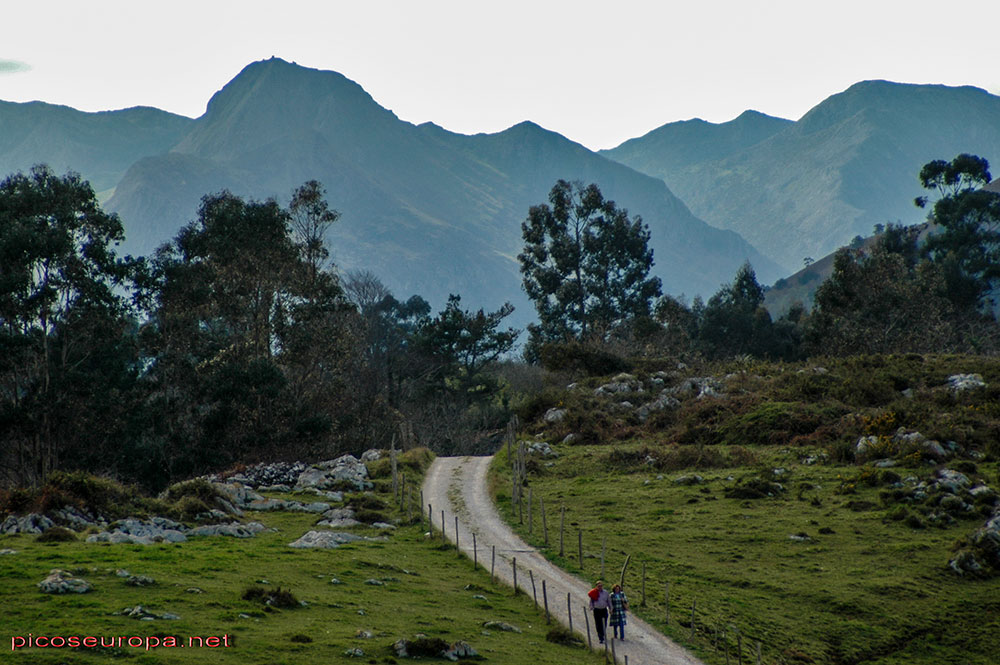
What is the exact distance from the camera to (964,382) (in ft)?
226

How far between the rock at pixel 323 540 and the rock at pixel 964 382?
47.5 meters

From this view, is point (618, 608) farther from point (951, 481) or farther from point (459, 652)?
point (951, 481)

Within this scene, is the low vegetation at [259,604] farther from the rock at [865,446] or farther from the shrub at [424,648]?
the rock at [865,446]

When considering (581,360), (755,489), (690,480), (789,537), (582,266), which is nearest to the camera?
(789,537)

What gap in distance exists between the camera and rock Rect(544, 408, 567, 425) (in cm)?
8012

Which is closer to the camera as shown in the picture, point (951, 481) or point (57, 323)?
point (951, 481)

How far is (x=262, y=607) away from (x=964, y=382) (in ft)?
193

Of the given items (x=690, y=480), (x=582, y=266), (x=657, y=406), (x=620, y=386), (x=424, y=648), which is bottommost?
(x=424, y=648)

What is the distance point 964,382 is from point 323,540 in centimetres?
5100

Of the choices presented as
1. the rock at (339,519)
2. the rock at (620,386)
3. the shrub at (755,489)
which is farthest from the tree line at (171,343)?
the shrub at (755,489)

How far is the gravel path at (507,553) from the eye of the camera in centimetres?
2916

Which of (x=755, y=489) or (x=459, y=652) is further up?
(x=755, y=489)

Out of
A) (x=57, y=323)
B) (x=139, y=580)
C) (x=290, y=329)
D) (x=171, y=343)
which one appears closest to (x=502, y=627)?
(x=139, y=580)

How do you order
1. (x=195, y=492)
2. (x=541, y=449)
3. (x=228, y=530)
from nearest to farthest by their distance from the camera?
(x=228, y=530) < (x=195, y=492) < (x=541, y=449)
